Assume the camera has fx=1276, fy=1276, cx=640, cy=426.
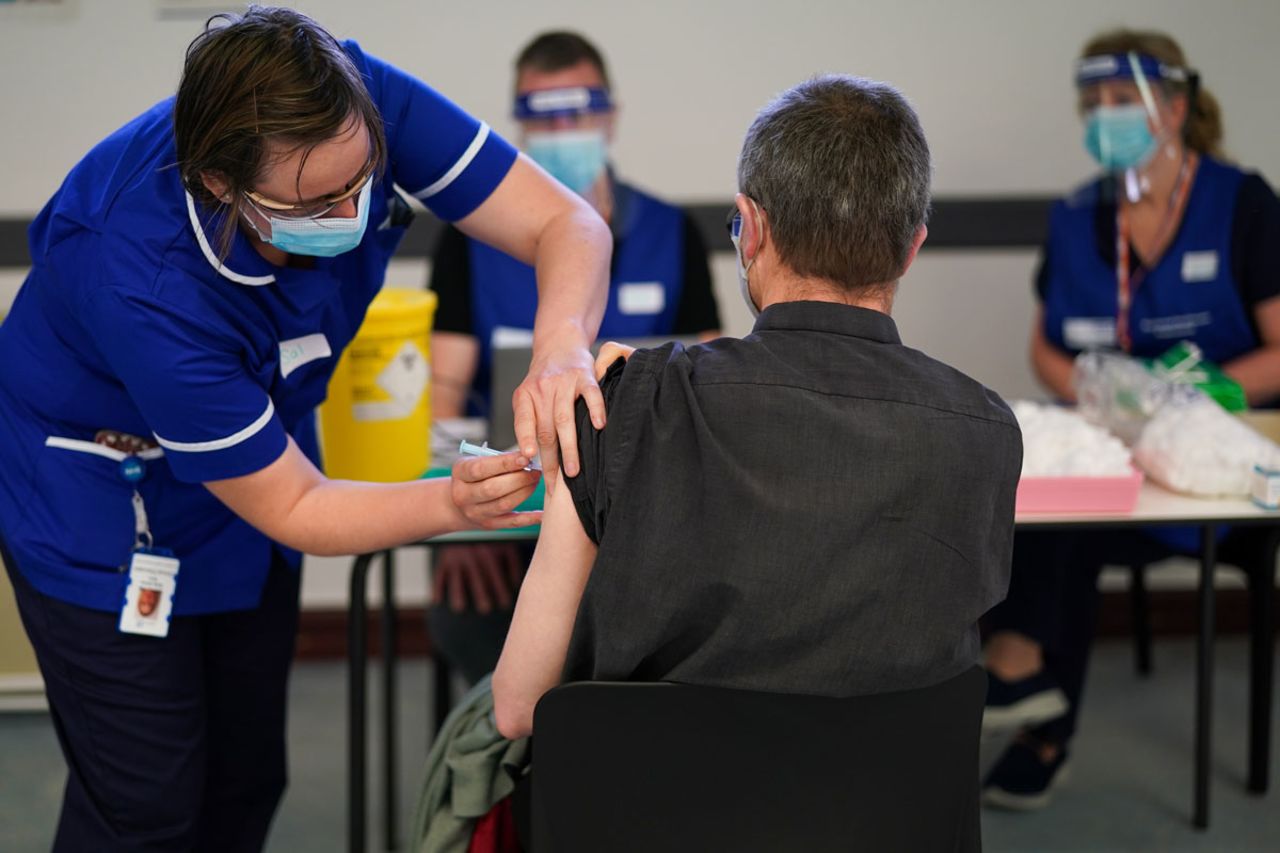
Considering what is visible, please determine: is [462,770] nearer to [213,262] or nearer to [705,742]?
[705,742]

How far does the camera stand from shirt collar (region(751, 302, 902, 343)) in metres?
1.19

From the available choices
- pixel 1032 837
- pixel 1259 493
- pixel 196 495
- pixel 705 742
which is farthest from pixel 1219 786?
pixel 196 495

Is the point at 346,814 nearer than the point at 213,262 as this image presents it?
No

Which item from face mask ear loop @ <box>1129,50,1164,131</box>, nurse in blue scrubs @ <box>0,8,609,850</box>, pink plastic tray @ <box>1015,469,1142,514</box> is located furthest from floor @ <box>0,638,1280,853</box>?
face mask ear loop @ <box>1129,50,1164,131</box>

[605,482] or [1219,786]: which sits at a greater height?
[605,482]

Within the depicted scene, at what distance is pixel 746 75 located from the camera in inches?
124

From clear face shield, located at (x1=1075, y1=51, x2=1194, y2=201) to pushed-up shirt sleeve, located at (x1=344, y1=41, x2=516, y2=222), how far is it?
1515 mm

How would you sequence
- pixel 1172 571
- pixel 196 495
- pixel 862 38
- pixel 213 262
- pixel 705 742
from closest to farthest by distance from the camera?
pixel 705 742 → pixel 213 262 → pixel 196 495 → pixel 862 38 → pixel 1172 571

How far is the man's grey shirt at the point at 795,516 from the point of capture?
111 cm

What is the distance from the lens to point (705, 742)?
1113 mm

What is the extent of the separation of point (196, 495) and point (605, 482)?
69 cm

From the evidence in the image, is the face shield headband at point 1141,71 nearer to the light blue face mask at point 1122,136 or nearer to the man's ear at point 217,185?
the light blue face mask at point 1122,136

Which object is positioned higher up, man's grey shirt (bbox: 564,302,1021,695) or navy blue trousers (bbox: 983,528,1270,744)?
man's grey shirt (bbox: 564,302,1021,695)

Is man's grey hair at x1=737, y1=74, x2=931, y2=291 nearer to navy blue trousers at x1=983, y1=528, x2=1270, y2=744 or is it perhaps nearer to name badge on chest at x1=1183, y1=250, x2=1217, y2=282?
navy blue trousers at x1=983, y1=528, x2=1270, y2=744
